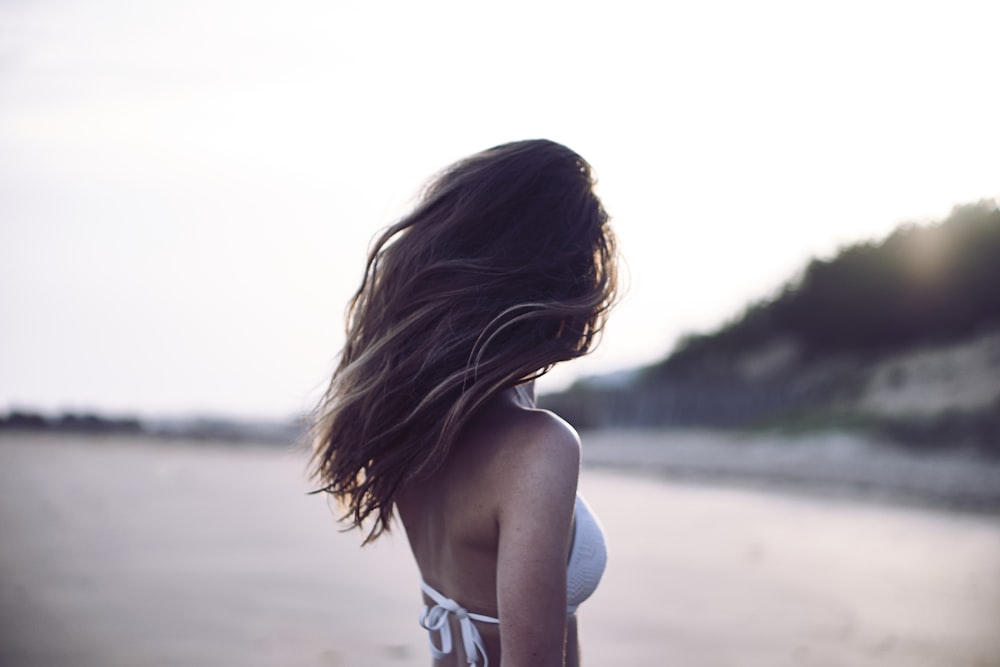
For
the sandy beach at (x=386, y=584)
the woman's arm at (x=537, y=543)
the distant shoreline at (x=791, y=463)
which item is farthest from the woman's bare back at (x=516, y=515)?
the distant shoreline at (x=791, y=463)

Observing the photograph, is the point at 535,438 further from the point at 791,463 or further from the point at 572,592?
the point at 791,463

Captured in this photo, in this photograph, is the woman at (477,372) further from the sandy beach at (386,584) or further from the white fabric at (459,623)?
the sandy beach at (386,584)

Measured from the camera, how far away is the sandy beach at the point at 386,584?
5.68m

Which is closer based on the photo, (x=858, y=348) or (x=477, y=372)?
(x=477, y=372)

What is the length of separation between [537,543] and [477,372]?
319mm

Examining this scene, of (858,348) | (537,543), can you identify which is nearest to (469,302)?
(537,543)

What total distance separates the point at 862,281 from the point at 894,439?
1057 cm

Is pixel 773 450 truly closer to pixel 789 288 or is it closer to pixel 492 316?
pixel 789 288

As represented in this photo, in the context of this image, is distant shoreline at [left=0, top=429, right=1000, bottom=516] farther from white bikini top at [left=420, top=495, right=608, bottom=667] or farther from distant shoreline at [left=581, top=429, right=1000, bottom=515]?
white bikini top at [left=420, top=495, right=608, bottom=667]

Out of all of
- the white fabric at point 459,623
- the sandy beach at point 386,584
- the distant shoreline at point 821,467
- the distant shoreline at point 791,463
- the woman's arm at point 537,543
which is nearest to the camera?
the woman's arm at point 537,543

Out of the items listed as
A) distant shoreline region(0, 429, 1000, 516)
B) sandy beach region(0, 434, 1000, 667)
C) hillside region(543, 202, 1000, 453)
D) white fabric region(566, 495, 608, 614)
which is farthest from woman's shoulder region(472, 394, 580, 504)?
hillside region(543, 202, 1000, 453)

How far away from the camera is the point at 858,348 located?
26.1 m

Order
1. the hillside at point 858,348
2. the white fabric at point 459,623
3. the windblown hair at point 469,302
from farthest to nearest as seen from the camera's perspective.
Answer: the hillside at point 858,348, the white fabric at point 459,623, the windblown hair at point 469,302

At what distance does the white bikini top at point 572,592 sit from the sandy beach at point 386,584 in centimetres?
107
